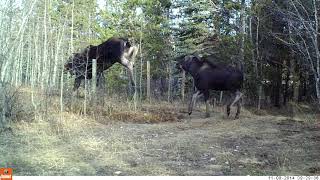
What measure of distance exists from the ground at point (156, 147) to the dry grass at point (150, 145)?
0.05ft

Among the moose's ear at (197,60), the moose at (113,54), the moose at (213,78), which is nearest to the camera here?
the moose at (213,78)

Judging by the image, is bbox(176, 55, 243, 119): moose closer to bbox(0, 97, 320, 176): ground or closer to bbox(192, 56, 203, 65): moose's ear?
bbox(192, 56, 203, 65): moose's ear

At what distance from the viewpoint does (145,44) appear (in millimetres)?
25844

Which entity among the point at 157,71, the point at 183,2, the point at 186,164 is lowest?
the point at 186,164

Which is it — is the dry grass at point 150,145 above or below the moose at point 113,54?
below

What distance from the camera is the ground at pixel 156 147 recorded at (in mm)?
7012

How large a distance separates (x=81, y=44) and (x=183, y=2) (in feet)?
22.3

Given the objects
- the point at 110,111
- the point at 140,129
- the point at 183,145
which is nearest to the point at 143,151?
the point at 183,145

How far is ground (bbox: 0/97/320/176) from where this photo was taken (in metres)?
7.01

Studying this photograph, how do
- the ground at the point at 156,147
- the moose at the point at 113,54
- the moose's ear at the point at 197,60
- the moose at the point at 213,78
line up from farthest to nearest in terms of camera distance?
1. the moose at the point at 113,54
2. the moose's ear at the point at 197,60
3. the moose at the point at 213,78
4. the ground at the point at 156,147

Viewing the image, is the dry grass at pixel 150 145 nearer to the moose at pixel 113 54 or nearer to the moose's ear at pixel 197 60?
the moose's ear at pixel 197 60

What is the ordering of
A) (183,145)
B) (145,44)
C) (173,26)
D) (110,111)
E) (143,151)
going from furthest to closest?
(173,26)
(145,44)
(110,111)
(183,145)
(143,151)

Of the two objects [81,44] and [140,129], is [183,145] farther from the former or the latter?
[81,44]

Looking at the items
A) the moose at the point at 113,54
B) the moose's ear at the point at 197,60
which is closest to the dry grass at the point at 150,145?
the moose's ear at the point at 197,60
